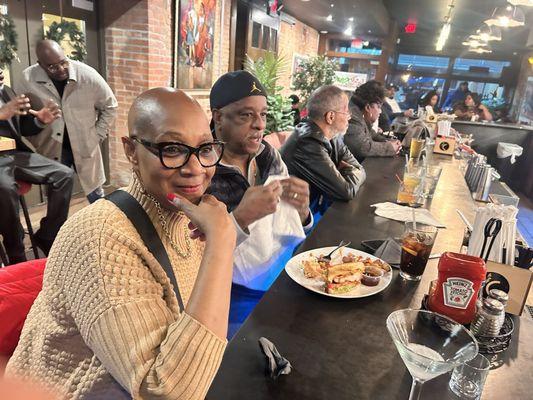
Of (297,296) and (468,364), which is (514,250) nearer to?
(468,364)

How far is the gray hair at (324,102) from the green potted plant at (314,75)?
6.44m

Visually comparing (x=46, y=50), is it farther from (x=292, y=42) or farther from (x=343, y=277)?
(x=292, y=42)

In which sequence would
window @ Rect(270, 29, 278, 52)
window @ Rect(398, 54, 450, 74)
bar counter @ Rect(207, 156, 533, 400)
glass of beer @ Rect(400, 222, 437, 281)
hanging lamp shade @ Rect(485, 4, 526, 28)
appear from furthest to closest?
window @ Rect(398, 54, 450, 74)
window @ Rect(270, 29, 278, 52)
hanging lamp shade @ Rect(485, 4, 526, 28)
glass of beer @ Rect(400, 222, 437, 281)
bar counter @ Rect(207, 156, 533, 400)

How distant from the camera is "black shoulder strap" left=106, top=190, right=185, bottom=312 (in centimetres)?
93

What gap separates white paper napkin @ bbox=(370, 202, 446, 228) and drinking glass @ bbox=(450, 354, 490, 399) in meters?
1.11

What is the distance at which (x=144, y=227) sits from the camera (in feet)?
3.09

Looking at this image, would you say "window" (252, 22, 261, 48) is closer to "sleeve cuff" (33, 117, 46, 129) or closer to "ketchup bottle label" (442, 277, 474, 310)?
"sleeve cuff" (33, 117, 46, 129)

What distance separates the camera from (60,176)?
3.18 m

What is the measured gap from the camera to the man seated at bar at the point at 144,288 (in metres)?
0.77

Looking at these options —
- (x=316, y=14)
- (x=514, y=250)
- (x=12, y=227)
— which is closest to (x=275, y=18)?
(x=316, y=14)

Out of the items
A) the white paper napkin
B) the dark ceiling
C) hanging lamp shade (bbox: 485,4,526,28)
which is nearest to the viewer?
the white paper napkin

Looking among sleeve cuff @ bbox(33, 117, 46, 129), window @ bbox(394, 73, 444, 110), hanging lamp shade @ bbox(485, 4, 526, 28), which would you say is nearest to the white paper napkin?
sleeve cuff @ bbox(33, 117, 46, 129)

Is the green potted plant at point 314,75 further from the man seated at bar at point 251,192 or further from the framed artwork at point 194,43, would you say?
the man seated at bar at point 251,192

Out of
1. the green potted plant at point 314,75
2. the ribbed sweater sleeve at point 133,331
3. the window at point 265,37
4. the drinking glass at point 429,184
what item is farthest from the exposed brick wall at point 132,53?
the green potted plant at point 314,75
